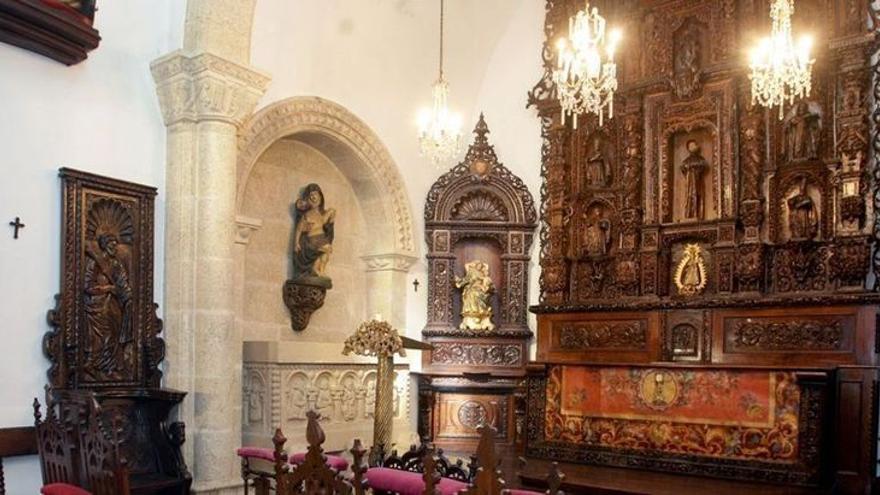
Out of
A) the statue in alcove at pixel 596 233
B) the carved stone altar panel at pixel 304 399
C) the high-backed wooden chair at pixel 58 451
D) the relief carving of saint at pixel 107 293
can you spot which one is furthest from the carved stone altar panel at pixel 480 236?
the high-backed wooden chair at pixel 58 451

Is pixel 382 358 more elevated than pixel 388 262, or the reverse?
pixel 388 262

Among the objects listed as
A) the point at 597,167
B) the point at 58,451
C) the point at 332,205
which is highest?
the point at 597,167

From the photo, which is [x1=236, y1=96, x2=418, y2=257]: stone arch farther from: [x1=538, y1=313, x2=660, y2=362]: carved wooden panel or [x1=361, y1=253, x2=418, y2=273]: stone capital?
[x1=538, y1=313, x2=660, y2=362]: carved wooden panel

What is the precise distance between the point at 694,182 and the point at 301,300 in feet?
14.1

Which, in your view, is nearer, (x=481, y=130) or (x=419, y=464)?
(x=419, y=464)

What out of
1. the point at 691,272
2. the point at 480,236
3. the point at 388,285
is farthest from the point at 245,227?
the point at 691,272

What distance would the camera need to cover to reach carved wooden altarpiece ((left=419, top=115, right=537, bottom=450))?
9.71 metres

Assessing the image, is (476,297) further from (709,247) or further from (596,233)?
(709,247)

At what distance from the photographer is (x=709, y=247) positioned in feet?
29.1

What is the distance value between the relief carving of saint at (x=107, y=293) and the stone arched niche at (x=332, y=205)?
59.8 inches

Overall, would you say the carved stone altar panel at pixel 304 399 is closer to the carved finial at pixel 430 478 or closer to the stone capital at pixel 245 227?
the stone capital at pixel 245 227

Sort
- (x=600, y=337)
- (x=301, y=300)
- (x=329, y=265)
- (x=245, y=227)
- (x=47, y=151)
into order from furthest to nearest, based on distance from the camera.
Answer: (x=329, y=265) < (x=600, y=337) < (x=301, y=300) < (x=245, y=227) < (x=47, y=151)

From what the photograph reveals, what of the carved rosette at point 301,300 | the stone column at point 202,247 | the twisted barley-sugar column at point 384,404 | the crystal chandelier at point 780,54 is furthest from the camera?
the carved rosette at point 301,300

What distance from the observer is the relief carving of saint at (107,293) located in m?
6.26
